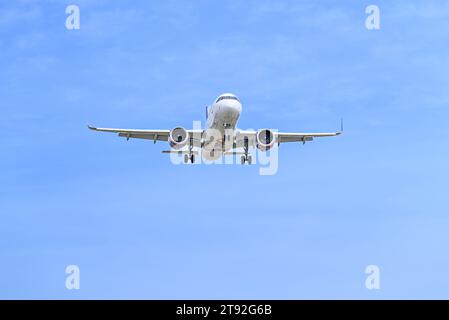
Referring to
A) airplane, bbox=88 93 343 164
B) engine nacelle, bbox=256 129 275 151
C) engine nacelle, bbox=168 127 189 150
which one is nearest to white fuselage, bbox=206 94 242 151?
airplane, bbox=88 93 343 164

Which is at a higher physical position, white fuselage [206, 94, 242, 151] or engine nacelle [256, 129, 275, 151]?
white fuselage [206, 94, 242, 151]

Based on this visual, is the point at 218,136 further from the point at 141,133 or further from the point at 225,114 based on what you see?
the point at 141,133

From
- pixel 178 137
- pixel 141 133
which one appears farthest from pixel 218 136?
pixel 141 133

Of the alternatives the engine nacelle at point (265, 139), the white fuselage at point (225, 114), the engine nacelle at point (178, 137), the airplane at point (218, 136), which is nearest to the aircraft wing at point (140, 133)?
the airplane at point (218, 136)

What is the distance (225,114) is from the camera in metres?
64.2

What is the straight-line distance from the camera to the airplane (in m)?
64.8

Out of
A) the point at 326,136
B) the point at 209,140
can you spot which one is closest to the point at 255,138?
the point at 209,140

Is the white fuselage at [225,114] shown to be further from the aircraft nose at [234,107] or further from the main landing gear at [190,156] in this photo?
the main landing gear at [190,156]

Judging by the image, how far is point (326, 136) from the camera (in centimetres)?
7744

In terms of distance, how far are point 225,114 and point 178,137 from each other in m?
5.37

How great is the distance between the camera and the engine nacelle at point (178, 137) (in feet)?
220

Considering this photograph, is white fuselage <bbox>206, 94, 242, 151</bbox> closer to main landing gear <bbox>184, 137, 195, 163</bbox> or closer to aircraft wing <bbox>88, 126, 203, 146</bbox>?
main landing gear <bbox>184, 137, 195, 163</bbox>
